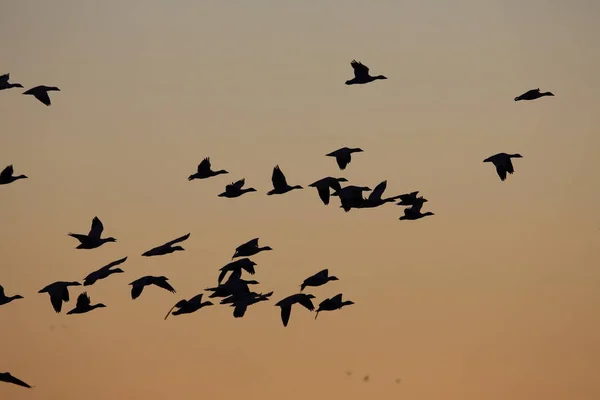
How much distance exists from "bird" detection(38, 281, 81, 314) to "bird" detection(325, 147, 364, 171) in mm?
11566

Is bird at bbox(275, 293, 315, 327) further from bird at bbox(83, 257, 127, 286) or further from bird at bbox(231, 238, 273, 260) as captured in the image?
bird at bbox(83, 257, 127, 286)

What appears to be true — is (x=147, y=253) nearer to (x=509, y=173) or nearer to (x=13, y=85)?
(x=13, y=85)

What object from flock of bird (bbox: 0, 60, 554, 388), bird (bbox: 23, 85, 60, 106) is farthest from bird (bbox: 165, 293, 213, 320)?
bird (bbox: 23, 85, 60, 106)

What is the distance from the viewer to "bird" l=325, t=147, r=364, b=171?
165ft

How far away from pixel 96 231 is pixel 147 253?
4.14 meters

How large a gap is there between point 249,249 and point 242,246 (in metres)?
0.44

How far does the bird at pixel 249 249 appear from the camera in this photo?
5097 cm

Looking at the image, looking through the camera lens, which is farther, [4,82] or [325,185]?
[325,185]

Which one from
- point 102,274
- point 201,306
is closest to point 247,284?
point 201,306

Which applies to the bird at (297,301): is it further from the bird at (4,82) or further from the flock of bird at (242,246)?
the bird at (4,82)

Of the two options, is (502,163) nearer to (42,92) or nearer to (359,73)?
(359,73)

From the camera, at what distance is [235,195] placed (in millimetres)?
51906

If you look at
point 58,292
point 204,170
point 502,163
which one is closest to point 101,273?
point 58,292

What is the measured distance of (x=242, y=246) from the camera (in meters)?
51.0
